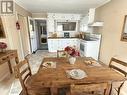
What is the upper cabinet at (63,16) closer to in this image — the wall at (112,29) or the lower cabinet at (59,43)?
the lower cabinet at (59,43)

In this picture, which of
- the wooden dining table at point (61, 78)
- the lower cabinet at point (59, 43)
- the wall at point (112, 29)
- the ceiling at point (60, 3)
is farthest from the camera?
the lower cabinet at point (59, 43)

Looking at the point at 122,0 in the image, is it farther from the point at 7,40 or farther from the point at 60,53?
the point at 7,40

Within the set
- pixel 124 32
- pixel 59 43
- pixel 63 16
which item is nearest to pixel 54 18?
pixel 63 16

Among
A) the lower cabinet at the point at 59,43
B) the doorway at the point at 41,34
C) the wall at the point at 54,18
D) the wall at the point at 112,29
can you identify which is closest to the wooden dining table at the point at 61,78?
the wall at the point at 112,29

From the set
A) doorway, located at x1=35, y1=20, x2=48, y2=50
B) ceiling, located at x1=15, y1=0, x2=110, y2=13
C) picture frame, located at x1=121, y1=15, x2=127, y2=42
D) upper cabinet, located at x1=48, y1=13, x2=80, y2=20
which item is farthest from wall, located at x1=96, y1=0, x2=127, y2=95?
doorway, located at x1=35, y1=20, x2=48, y2=50

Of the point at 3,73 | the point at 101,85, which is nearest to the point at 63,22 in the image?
the point at 3,73

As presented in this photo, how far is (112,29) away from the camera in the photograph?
3.17 m

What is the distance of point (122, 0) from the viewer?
8.87 ft

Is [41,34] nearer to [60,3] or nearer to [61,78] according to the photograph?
[60,3]

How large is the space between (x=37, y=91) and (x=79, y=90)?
2.66ft

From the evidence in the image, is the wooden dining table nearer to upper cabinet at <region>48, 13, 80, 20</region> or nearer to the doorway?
upper cabinet at <region>48, 13, 80, 20</region>

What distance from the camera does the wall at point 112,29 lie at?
2.73 meters

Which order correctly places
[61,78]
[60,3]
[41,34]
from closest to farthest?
[61,78]
[60,3]
[41,34]

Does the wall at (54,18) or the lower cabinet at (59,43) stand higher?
the wall at (54,18)
